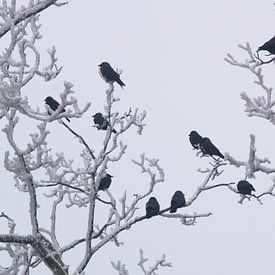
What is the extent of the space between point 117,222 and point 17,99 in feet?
12.2

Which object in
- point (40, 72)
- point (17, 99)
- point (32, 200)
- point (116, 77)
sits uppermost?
point (116, 77)

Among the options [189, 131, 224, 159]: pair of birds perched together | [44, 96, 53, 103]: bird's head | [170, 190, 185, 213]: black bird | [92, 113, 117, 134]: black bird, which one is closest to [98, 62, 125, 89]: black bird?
[92, 113, 117, 134]: black bird

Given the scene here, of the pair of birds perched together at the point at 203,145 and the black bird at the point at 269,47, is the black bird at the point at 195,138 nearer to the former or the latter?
the pair of birds perched together at the point at 203,145

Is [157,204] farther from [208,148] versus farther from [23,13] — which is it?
[23,13]

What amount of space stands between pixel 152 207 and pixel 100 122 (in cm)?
185

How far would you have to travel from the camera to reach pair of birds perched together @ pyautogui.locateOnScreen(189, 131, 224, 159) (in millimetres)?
9545

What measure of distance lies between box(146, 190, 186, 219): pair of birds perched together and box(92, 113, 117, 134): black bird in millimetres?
1230

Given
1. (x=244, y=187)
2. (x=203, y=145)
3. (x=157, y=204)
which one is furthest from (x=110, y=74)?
(x=244, y=187)

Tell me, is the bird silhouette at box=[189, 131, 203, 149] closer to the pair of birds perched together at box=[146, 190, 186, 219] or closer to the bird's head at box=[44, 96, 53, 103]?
Result: the pair of birds perched together at box=[146, 190, 186, 219]

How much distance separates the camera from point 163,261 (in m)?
10.6

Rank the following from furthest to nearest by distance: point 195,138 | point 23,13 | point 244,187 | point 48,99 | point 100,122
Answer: point 195,138
point 48,99
point 100,122
point 244,187
point 23,13

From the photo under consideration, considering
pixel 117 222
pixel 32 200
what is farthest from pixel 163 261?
pixel 32 200

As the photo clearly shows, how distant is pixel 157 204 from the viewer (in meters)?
9.18

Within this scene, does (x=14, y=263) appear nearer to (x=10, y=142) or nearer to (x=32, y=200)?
(x=32, y=200)
